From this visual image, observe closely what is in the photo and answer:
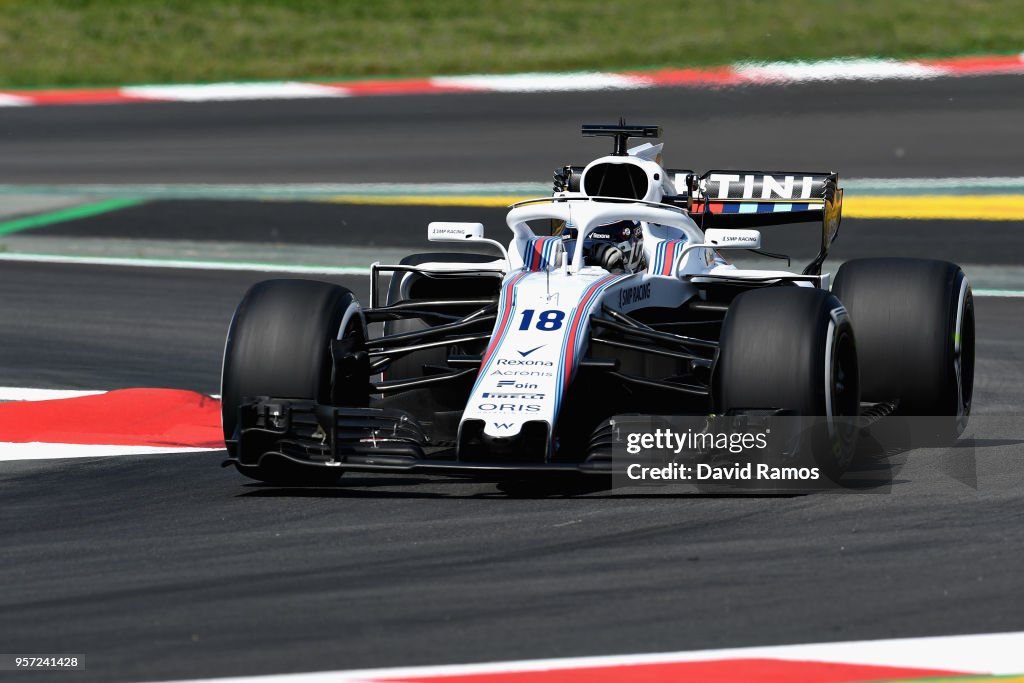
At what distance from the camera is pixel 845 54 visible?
2014 centimetres

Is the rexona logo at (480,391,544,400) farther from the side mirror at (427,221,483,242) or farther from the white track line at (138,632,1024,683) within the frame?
the white track line at (138,632,1024,683)

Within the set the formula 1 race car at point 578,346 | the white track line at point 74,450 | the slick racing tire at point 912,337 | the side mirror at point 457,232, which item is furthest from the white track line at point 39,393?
the slick racing tire at point 912,337

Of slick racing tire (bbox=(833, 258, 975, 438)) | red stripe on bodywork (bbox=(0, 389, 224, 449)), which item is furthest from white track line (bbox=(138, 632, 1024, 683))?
red stripe on bodywork (bbox=(0, 389, 224, 449))

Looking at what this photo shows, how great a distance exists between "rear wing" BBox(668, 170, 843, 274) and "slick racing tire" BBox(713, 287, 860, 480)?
82.2 inches

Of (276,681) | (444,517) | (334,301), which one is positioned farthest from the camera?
(334,301)

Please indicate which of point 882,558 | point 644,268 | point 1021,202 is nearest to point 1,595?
point 882,558

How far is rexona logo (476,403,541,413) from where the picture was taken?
7457 millimetres

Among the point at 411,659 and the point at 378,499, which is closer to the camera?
the point at 411,659

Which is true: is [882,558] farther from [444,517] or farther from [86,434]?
[86,434]

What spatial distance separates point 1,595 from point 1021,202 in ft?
37.2

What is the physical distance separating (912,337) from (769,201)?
1505 millimetres

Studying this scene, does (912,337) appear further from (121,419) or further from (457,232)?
(121,419)

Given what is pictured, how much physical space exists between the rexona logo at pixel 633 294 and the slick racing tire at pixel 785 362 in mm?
803

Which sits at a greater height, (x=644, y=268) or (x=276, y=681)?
(x=644, y=268)
